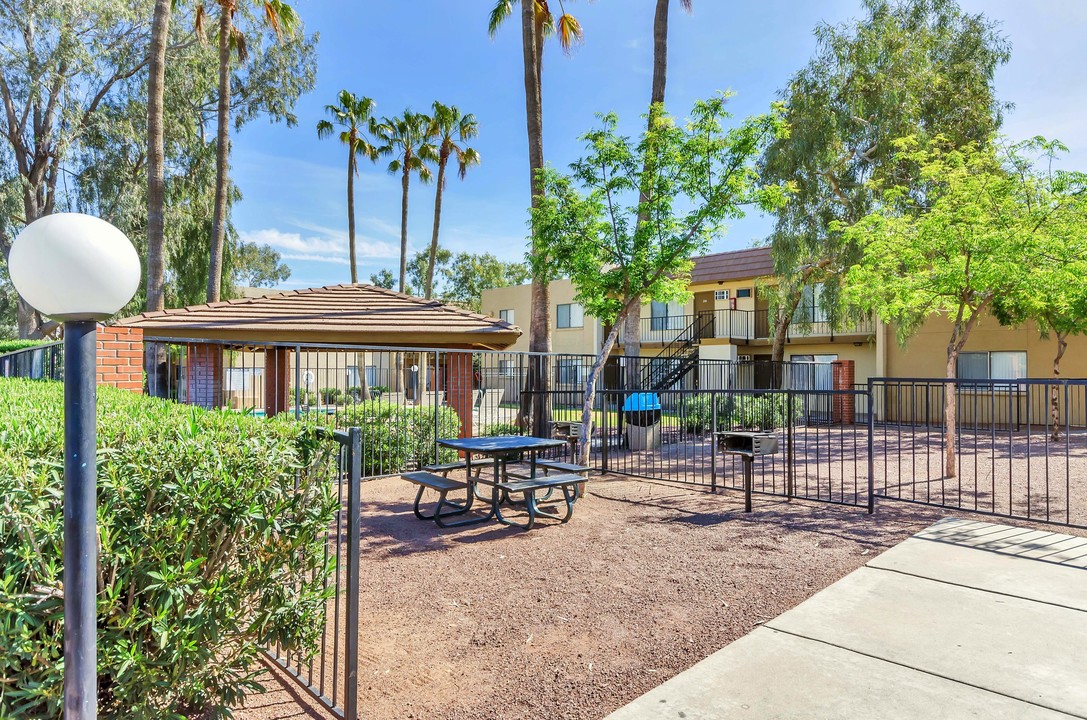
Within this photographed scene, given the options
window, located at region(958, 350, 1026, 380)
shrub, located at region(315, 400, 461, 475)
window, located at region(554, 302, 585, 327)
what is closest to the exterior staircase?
window, located at region(554, 302, 585, 327)

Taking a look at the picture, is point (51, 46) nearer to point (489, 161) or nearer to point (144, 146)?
point (144, 146)

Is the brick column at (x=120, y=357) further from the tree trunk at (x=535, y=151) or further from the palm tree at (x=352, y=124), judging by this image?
the palm tree at (x=352, y=124)

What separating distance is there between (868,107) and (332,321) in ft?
51.4

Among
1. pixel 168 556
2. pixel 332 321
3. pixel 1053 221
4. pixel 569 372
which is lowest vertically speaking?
pixel 168 556

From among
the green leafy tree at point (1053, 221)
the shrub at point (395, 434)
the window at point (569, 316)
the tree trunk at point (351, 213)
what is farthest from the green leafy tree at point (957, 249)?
the tree trunk at point (351, 213)

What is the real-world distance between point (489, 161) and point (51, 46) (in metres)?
16.7

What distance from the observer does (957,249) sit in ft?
30.1

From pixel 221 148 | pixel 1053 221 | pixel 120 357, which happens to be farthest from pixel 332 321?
pixel 1053 221

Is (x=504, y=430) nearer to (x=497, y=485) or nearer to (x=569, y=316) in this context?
(x=497, y=485)

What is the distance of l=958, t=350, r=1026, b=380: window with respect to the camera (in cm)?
1966

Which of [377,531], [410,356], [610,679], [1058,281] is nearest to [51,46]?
[410,356]

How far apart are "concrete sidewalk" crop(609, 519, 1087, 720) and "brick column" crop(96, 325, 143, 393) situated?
6222 millimetres

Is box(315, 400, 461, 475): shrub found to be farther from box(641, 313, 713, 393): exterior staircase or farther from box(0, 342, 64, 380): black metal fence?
box(641, 313, 713, 393): exterior staircase

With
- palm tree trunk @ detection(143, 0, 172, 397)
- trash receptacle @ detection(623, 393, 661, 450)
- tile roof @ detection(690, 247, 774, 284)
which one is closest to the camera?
trash receptacle @ detection(623, 393, 661, 450)
